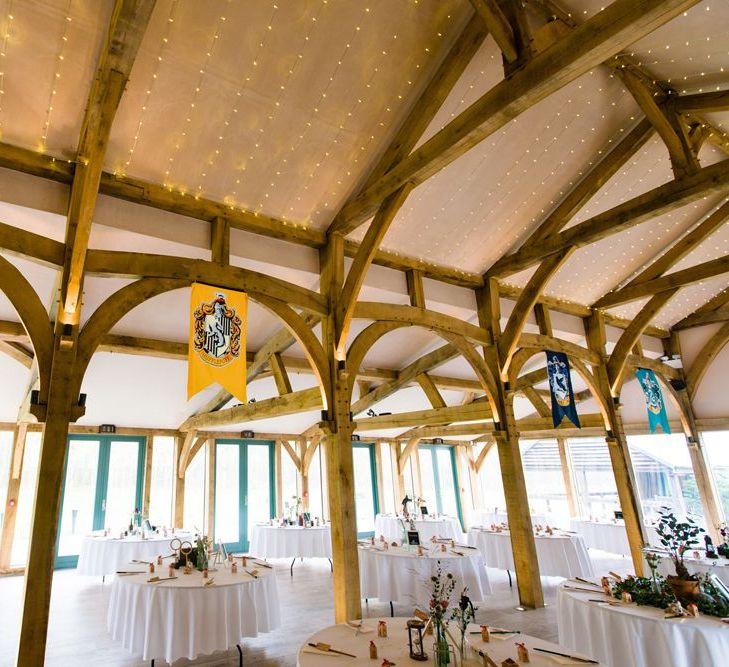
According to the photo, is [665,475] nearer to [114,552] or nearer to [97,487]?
[114,552]

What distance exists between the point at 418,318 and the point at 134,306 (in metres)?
3.49

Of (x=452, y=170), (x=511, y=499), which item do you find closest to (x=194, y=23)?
(x=452, y=170)

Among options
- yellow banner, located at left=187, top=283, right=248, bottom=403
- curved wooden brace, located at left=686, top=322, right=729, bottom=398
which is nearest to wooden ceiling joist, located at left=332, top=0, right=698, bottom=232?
yellow banner, located at left=187, top=283, right=248, bottom=403

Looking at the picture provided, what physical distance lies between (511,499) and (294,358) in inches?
167

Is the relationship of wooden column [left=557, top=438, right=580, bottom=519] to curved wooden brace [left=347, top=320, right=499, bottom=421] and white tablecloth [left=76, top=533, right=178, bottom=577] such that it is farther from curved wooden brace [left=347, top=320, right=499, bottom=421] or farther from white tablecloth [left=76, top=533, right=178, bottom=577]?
white tablecloth [left=76, top=533, right=178, bottom=577]

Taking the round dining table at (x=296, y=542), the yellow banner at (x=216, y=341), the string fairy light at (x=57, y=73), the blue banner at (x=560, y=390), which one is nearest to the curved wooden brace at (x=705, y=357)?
the blue banner at (x=560, y=390)

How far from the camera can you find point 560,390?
7.04 m

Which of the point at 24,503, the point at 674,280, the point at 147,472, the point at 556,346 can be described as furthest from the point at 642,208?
the point at 24,503

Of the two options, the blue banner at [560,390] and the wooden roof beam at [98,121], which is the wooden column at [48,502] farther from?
the blue banner at [560,390]

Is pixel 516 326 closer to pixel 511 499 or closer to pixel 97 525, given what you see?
pixel 511 499

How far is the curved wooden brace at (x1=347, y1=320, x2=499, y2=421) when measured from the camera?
556cm

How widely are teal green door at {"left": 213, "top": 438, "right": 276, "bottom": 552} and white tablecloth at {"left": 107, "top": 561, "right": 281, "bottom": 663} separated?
681cm

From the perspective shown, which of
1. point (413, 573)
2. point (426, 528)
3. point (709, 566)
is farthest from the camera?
point (426, 528)

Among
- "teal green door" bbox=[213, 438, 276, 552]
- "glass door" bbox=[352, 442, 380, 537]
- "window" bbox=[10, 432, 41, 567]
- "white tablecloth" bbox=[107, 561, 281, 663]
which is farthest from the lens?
"glass door" bbox=[352, 442, 380, 537]
